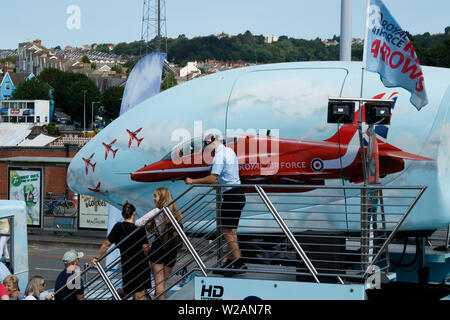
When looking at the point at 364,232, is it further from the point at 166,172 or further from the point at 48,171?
the point at 48,171

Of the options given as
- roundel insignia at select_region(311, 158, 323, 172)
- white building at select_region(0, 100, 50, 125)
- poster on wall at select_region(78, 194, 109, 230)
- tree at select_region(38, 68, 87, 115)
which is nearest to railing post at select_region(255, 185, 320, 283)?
roundel insignia at select_region(311, 158, 323, 172)

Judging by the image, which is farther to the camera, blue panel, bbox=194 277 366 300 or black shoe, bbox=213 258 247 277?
black shoe, bbox=213 258 247 277

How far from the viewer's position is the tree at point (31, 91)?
134625 mm

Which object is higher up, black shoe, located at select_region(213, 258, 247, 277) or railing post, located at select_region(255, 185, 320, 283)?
railing post, located at select_region(255, 185, 320, 283)

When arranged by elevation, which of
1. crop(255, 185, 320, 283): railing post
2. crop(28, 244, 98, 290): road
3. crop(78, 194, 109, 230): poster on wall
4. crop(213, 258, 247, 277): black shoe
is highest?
crop(255, 185, 320, 283): railing post

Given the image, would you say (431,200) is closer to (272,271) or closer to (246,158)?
(246,158)

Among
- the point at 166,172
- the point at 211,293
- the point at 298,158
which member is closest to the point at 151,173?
the point at 166,172

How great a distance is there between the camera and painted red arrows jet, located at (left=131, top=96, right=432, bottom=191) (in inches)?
374

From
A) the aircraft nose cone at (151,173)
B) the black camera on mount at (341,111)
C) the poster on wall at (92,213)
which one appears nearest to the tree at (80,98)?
the poster on wall at (92,213)

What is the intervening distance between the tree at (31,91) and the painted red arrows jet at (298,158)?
428 ft

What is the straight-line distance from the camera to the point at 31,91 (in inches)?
5300

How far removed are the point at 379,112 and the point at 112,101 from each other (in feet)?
438

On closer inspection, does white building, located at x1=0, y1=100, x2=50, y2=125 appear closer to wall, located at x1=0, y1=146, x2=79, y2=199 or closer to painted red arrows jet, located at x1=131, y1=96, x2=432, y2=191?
wall, located at x1=0, y1=146, x2=79, y2=199
